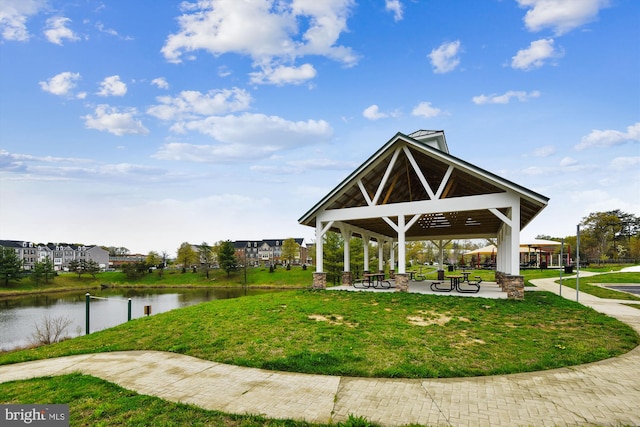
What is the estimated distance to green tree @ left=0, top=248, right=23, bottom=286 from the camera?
4559 cm

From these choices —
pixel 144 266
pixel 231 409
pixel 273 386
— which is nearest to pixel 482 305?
pixel 273 386

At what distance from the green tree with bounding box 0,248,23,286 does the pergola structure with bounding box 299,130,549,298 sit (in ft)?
169

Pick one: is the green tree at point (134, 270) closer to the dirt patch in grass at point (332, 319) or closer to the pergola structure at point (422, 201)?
the pergola structure at point (422, 201)

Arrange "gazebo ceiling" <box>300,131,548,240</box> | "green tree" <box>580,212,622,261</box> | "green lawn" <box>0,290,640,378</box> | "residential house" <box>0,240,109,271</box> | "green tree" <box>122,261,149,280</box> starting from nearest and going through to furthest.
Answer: "green lawn" <box>0,290,640,378</box>, "gazebo ceiling" <box>300,131,548,240</box>, "green tree" <box>580,212,622,261</box>, "green tree" <box>122,261,149,280</box>, "residential house" <box>0,240,109,271</box>

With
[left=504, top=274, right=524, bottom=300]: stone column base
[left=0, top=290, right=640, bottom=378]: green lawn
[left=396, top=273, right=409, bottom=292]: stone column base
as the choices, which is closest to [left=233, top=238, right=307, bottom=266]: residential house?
[left=396, top=273, right=409, bottom=292]: stone column base

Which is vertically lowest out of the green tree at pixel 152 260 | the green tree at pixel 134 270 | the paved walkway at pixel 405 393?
the green tree at pixel 134 270

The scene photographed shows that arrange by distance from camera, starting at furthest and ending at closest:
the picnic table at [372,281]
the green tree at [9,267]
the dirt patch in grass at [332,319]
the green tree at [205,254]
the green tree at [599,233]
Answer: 1. the green tree at [205,254]
2. the green tree at [599,233]
3. the green tree at [9,267]
4. the picnic table at [372,281]
5. the dirt patch in grass at [332,319]

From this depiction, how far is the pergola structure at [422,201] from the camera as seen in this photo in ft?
40.9

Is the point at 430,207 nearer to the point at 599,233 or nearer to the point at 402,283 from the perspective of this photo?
the point at 402,283

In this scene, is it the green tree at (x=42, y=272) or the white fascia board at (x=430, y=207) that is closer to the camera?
the white fascia board at (x=430, y=207)

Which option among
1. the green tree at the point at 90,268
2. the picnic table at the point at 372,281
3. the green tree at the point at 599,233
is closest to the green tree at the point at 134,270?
the green tree at the point at 90,268

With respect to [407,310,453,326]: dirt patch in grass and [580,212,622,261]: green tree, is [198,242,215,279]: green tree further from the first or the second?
[580,212,622,261]: green tree

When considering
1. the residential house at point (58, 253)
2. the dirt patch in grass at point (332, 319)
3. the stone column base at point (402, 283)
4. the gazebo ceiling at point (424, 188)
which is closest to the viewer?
the dirt patch in grass at point (332, 319)

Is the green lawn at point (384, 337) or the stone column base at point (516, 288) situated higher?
the stone column base at point (516, 288)
